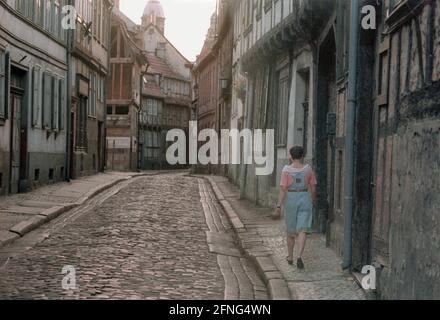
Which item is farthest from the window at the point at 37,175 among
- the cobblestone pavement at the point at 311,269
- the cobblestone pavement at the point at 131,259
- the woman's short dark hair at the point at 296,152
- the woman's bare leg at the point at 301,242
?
the woman's bare leg at the point at 301,242

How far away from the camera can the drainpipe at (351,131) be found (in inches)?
324

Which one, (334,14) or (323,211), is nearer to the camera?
(334,14)

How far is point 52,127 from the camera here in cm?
2147

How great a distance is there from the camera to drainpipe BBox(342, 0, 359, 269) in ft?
27.0

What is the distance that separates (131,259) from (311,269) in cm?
225

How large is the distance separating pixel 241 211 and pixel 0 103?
5.89 m

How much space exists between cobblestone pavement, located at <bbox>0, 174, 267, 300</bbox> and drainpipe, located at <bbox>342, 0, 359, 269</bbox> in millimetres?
1106

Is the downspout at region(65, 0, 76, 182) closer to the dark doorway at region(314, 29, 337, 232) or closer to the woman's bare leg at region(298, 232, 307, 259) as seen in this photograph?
the dark doorway at region(314, 29, 337, 232)

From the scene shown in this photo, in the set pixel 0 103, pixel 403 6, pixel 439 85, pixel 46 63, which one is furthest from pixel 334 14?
pixel 46 63

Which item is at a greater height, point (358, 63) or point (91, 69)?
point (91, 69)

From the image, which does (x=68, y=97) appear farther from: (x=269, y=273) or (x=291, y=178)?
(x=269, y=273)
